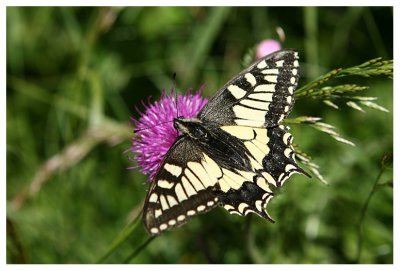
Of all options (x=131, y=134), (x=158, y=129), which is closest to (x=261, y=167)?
(x=158, y=129)

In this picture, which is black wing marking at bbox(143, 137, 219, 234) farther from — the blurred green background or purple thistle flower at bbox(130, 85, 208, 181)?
the blurred green background

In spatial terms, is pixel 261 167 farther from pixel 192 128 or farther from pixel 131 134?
pixel 131 134

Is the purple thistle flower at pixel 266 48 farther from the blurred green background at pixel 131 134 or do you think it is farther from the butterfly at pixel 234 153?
the butterfly at pixel 234 153

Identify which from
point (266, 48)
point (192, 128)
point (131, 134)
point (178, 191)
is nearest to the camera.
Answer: point (178, 191)

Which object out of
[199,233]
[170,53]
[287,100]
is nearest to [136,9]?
[170,53]

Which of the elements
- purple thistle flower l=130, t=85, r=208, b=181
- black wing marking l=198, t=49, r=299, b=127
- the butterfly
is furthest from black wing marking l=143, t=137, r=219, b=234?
black wing marking l=198, t=49, r=299, b=127

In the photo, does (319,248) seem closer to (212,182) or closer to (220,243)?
(220,243)
